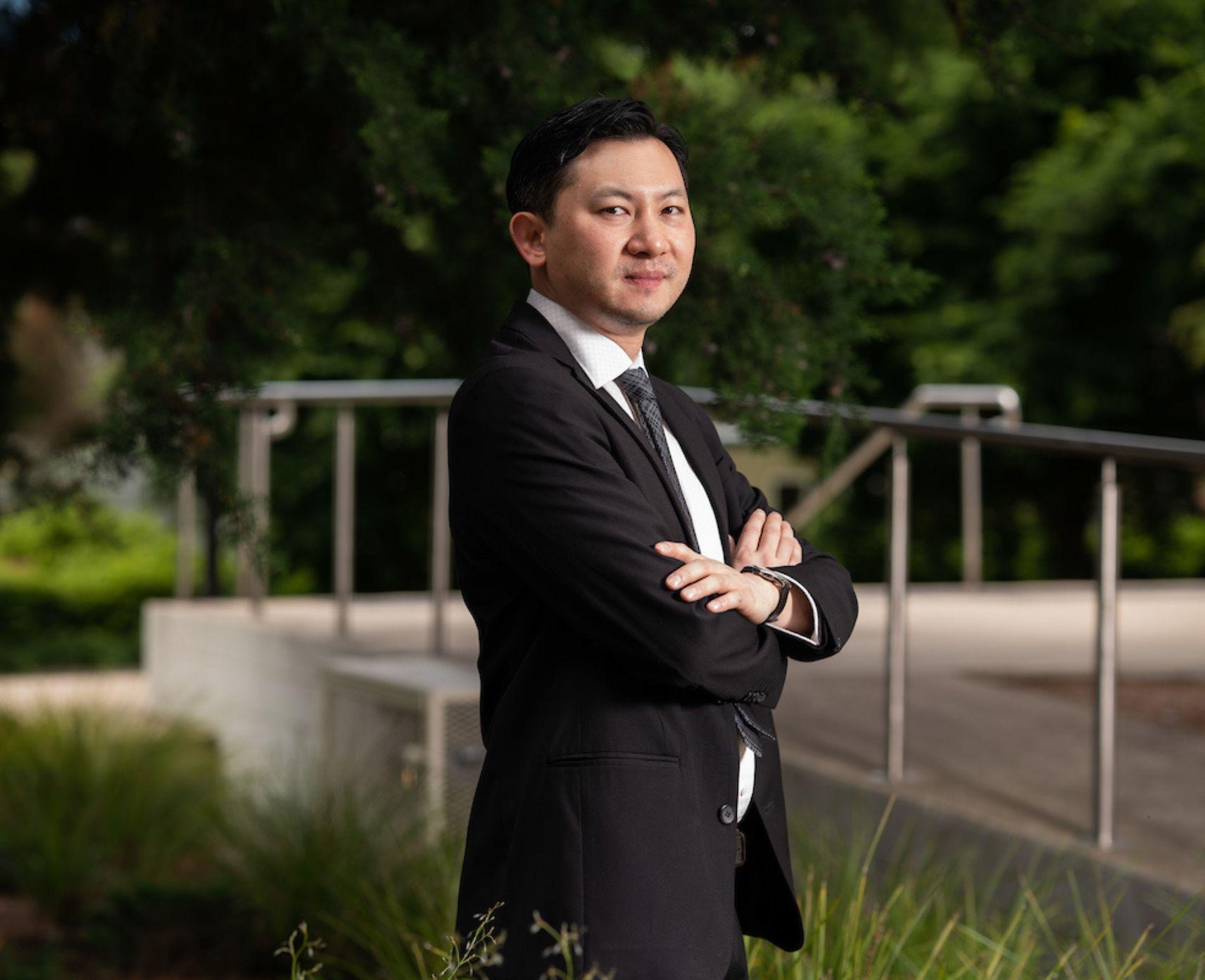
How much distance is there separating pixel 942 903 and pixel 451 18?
2060mm

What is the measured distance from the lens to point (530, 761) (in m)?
2.01

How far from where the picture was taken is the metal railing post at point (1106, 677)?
380 cm

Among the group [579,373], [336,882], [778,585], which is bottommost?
[336,882]

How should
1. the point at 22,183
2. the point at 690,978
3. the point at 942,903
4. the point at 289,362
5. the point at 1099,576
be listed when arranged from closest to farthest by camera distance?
the point at 690,978, the point at 942,903, the point at 1099,576, the point at 289,362, the point at 22,183

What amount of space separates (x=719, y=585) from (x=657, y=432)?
28 cm

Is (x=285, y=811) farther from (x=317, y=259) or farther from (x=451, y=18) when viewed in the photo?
(x=451, y=18)

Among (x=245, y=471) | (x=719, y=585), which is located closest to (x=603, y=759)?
(x=719, y=585)

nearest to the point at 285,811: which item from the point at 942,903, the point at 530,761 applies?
the point at 942,903

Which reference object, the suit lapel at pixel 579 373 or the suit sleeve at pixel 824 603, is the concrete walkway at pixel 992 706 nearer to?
the suit sleeve at pixel 824 603

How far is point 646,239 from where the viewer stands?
82.2 inches

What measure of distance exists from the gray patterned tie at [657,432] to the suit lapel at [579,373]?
0.02 meters

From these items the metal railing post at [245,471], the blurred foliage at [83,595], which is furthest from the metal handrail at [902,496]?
the blurred foliage at [83,595]

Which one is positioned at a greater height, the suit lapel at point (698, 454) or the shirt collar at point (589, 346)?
the shirt collar at point (589, 346)

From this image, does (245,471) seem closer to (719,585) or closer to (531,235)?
(531,235)
